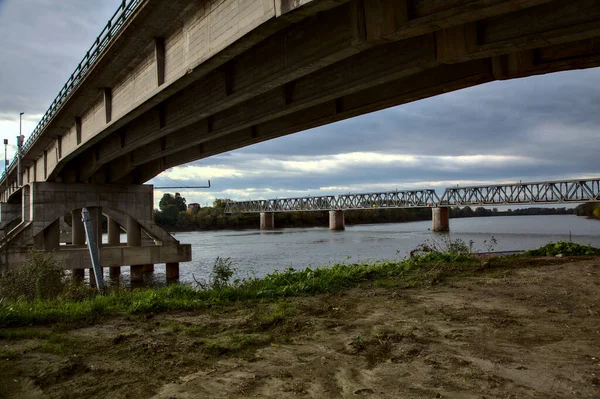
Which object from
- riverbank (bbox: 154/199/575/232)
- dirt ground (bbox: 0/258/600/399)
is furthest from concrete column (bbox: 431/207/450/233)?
dirt ground (bbox: 0/258/600/399)

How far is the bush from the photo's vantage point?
1327 centimetres

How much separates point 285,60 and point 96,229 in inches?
1153

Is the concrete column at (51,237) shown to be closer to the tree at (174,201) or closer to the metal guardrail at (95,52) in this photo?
the metal guardrail at (95,52)

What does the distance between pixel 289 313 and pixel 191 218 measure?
114 m

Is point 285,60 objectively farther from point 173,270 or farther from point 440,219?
point 440,219

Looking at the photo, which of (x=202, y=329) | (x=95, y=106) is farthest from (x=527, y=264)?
(x=95, y=106)

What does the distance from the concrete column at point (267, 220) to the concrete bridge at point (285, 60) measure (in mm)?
99195

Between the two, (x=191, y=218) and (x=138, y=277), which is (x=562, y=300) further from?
(x=191, y=218)

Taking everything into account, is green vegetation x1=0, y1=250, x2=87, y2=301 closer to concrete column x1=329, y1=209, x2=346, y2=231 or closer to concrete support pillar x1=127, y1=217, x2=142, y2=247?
concrete support pillar x1=127, y1=217, x2=142, y2=247

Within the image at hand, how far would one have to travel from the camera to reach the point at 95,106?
822 inches

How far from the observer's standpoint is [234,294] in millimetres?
9570

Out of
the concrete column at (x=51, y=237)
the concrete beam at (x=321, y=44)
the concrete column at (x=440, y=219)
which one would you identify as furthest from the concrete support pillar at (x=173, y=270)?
the concrete column at (x=440, y=219)

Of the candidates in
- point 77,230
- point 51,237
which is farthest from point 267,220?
point 51,237

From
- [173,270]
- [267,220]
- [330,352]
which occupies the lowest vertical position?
[173,270]
